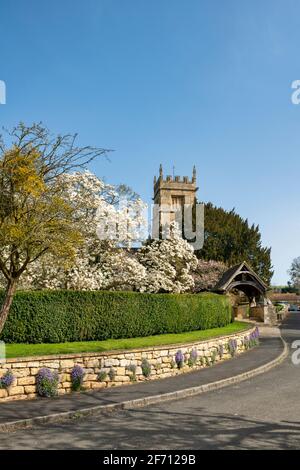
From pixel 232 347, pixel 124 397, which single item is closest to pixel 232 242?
pixel 232 347

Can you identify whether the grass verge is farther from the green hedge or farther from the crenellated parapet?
the crenellated parapet

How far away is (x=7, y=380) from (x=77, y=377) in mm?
2054

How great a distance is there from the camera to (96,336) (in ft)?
56.7

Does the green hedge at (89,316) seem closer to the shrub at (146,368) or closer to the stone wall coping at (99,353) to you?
the stone wall coping at (99,353)

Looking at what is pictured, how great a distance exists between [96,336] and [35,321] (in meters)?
2.54

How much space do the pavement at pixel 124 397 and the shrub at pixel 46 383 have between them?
0.99 feet

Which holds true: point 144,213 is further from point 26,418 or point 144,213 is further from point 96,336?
point 26,418

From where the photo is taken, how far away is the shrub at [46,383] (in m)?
12.1

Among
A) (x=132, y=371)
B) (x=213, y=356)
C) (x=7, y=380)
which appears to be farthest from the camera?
(x=213, y=356)

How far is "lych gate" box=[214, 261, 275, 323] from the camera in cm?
3903

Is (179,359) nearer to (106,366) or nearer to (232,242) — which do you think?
(106,366)

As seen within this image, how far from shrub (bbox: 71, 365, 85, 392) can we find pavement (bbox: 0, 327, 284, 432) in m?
0.34

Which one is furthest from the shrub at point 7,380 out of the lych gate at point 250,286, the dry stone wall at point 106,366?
the lych gate at point 250,286

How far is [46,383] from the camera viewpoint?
12141 millimetres
